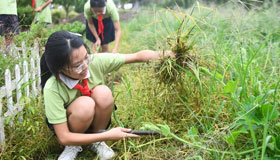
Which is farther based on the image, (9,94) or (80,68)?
(9,94)

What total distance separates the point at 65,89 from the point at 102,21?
2403mm

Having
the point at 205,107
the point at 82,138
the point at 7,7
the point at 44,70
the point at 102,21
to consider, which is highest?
the point at 7,7

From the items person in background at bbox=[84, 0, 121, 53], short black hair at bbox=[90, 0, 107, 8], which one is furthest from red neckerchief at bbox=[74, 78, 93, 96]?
short black hair at bbox=[90, 0, 107, 8]

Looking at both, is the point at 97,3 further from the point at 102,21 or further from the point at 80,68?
the point at 80,68

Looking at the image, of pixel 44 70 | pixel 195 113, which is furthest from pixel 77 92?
pixel 195 113

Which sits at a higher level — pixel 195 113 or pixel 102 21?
pixel 102 21

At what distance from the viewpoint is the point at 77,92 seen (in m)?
1.76

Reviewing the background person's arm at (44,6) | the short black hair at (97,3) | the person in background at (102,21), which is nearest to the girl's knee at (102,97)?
the person in background at (102,21)

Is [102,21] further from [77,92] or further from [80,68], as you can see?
[80,68]

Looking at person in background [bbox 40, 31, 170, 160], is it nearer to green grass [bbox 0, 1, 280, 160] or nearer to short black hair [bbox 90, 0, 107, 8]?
green grass [bbox 0, 1, 280, 160]

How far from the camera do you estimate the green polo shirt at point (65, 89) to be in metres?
1.57

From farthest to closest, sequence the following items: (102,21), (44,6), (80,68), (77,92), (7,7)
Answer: (44,6) < (102,21) < (7,7) < (77,92) < (80,68)

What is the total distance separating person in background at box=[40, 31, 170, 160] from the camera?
1515mm

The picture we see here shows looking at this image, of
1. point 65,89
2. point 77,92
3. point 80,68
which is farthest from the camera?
point 77,92
